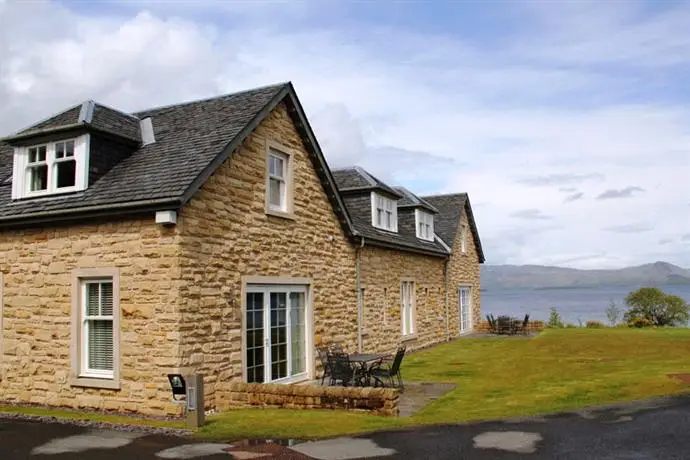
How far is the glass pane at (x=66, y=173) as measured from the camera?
13.4 metres

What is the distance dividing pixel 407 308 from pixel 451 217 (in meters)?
9.26

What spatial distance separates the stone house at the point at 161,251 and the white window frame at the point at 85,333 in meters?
0.03

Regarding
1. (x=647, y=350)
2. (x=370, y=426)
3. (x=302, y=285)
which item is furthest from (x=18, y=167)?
(x=647, y=350)

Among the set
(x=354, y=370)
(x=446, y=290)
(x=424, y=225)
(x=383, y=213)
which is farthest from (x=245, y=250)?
(x=446, y=290)

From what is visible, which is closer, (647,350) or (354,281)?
(354,281)

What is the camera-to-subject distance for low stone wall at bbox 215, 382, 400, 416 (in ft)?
38.1

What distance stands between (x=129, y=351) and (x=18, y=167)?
205 inches

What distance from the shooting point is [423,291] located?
26594mm

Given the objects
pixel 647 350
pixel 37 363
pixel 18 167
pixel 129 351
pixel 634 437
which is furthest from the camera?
pixel 647 350

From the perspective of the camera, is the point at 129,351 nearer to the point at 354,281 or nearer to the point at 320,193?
the point at 320,193

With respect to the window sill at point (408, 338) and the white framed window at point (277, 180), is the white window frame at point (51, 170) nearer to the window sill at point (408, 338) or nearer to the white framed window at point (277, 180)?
the white framed window at point (277, 180)

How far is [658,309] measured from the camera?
40438mm

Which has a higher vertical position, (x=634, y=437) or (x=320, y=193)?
(x=320, y=193)

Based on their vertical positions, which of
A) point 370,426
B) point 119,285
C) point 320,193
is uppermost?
point 320,193
